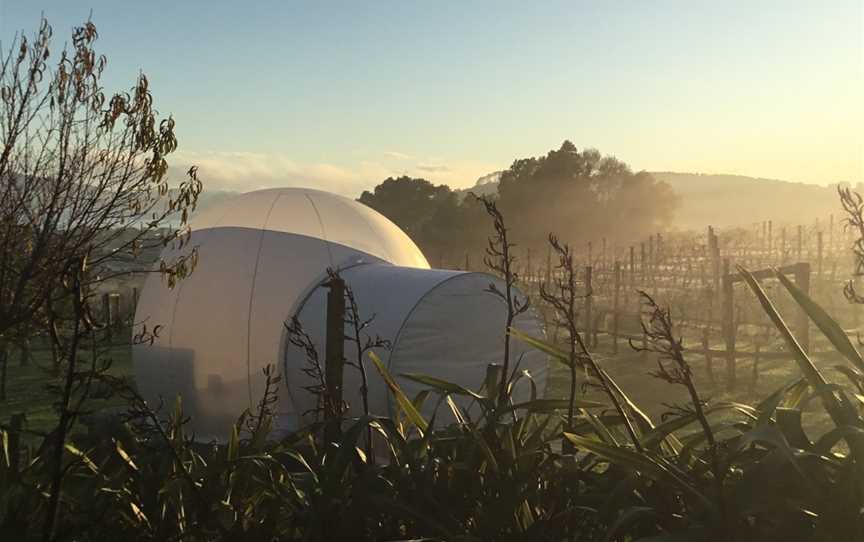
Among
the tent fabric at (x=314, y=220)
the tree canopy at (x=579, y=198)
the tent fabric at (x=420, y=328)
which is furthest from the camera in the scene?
the tree canopy at (x=579, y=198)

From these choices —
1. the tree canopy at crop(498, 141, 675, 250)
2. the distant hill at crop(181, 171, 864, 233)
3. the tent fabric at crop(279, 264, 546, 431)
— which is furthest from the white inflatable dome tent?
the distant hill at crop(181, 171, 864, 233)

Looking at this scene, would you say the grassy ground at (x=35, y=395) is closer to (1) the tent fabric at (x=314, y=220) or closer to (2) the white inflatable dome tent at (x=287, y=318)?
(2) the white inflatable dome tent at (x=287, y=318)

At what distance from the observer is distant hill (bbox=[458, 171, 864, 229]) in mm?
158875

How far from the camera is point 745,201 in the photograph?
174m

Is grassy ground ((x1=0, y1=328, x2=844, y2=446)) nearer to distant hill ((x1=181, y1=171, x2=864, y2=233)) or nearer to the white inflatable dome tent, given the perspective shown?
the white inflatable dome tent

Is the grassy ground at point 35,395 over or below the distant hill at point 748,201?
below

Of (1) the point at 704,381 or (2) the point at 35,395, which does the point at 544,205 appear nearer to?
(1) the point at 704,381

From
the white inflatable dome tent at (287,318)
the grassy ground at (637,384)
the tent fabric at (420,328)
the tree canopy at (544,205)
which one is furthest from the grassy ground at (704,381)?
the tree canopy at (544,205)

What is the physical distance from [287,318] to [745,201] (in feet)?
583

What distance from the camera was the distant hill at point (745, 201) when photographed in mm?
158875

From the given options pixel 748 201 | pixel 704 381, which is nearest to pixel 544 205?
pixel 704 381

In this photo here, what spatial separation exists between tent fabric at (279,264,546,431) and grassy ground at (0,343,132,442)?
233 cm

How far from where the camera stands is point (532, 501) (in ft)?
7.73

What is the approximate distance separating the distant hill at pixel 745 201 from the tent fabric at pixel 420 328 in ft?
484
